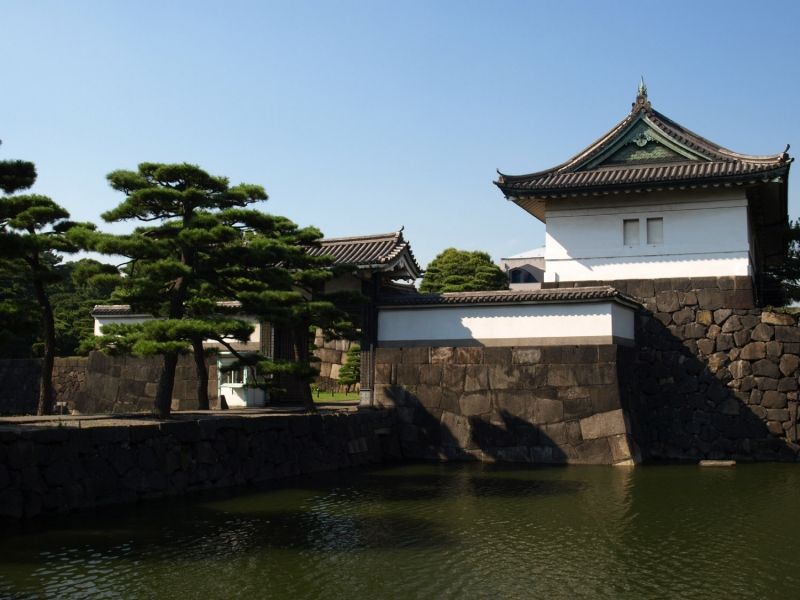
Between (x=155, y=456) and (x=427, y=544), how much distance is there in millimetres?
4346

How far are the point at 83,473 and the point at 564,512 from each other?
5.99 metres

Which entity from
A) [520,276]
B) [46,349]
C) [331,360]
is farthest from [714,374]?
[520,276]

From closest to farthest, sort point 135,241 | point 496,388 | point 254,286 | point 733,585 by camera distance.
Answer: point 733,585 → point 135,241 → point 254,286 → point 496,388

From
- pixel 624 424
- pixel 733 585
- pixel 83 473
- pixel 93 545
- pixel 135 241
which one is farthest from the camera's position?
pixel 624 424

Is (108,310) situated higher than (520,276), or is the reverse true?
(520,276)

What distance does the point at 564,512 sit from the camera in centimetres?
1020

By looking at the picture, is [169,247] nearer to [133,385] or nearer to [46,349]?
[46,349]

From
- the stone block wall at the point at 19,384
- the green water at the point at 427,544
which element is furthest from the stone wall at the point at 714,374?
the stone block wall at the point at 19,384

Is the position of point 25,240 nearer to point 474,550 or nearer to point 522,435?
point 474,550

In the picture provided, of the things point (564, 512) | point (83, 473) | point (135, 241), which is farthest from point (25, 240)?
point (564, 512)

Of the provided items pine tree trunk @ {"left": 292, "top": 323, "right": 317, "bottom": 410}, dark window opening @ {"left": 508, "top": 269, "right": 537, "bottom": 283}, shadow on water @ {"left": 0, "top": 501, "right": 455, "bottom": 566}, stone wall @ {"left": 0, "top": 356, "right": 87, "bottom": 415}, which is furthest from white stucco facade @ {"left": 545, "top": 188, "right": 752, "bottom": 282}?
dark window opening @ {"left": 508, "top": 269, "right": 537, "bottom": 283}

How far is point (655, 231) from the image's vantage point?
57.0 ft

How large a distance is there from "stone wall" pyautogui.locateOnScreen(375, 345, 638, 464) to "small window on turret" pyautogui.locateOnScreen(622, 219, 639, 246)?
2801 mm

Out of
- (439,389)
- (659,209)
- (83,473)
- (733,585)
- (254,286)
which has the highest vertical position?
(659,209)
